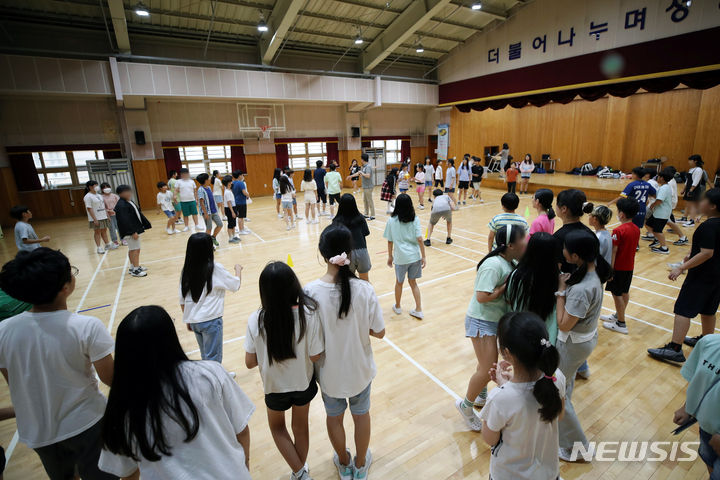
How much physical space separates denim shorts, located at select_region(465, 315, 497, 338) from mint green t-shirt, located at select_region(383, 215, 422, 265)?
1577 mm

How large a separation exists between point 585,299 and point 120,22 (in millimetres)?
12904

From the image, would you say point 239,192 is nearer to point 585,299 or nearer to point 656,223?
point 585,299

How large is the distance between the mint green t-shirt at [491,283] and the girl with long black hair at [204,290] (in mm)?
1847

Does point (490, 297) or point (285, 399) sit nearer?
point (285, 399)

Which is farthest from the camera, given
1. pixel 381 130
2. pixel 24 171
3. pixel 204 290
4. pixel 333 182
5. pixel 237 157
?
pixel 381 130

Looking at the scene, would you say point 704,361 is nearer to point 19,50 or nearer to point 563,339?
point 563,339

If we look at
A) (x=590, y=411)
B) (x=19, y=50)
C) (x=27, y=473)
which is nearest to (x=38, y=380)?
(x=27, y=473)

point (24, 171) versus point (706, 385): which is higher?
point (24, 171)

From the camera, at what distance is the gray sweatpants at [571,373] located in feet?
7.54

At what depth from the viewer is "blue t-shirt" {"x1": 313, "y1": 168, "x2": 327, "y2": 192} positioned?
10297mm

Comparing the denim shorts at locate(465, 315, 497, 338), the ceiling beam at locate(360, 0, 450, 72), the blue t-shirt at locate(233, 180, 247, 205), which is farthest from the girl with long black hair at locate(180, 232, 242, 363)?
the ceiling beam at locate(360, 0, 450, 72)

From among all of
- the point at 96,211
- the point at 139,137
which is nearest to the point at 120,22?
the point at 139,137

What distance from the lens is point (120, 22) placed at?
383 inches

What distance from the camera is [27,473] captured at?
2500 millimetres
